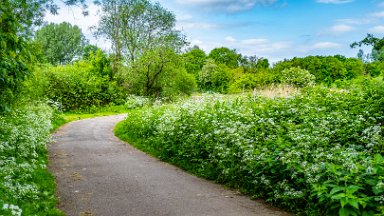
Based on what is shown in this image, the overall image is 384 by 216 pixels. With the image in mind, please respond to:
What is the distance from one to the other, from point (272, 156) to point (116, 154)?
23.4ft

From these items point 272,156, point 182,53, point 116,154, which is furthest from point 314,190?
point 182,53

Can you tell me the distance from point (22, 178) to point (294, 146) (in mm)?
6072

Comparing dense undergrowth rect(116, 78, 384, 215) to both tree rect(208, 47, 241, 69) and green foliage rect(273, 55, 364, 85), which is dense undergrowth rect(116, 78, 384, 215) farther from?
tree rect(208, 47, 241, 69)

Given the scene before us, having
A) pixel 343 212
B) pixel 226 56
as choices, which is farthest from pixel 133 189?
pixel 226 56

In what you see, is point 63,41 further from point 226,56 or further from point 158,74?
point 158,74

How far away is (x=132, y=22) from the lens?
45719 mm

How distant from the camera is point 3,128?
11.7 metres

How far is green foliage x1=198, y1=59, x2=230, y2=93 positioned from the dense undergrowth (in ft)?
148

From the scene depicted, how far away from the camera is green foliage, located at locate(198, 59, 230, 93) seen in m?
61.5

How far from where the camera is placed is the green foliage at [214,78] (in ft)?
202

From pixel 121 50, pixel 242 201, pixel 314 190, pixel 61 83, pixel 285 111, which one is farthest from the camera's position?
pixel 121 50

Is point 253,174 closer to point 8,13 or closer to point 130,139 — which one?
point 8,13

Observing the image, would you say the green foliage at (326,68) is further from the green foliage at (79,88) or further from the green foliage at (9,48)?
the green foliage at (9,48)

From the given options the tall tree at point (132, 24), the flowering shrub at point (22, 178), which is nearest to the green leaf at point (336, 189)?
the flowering shrub at point (22, 178)
